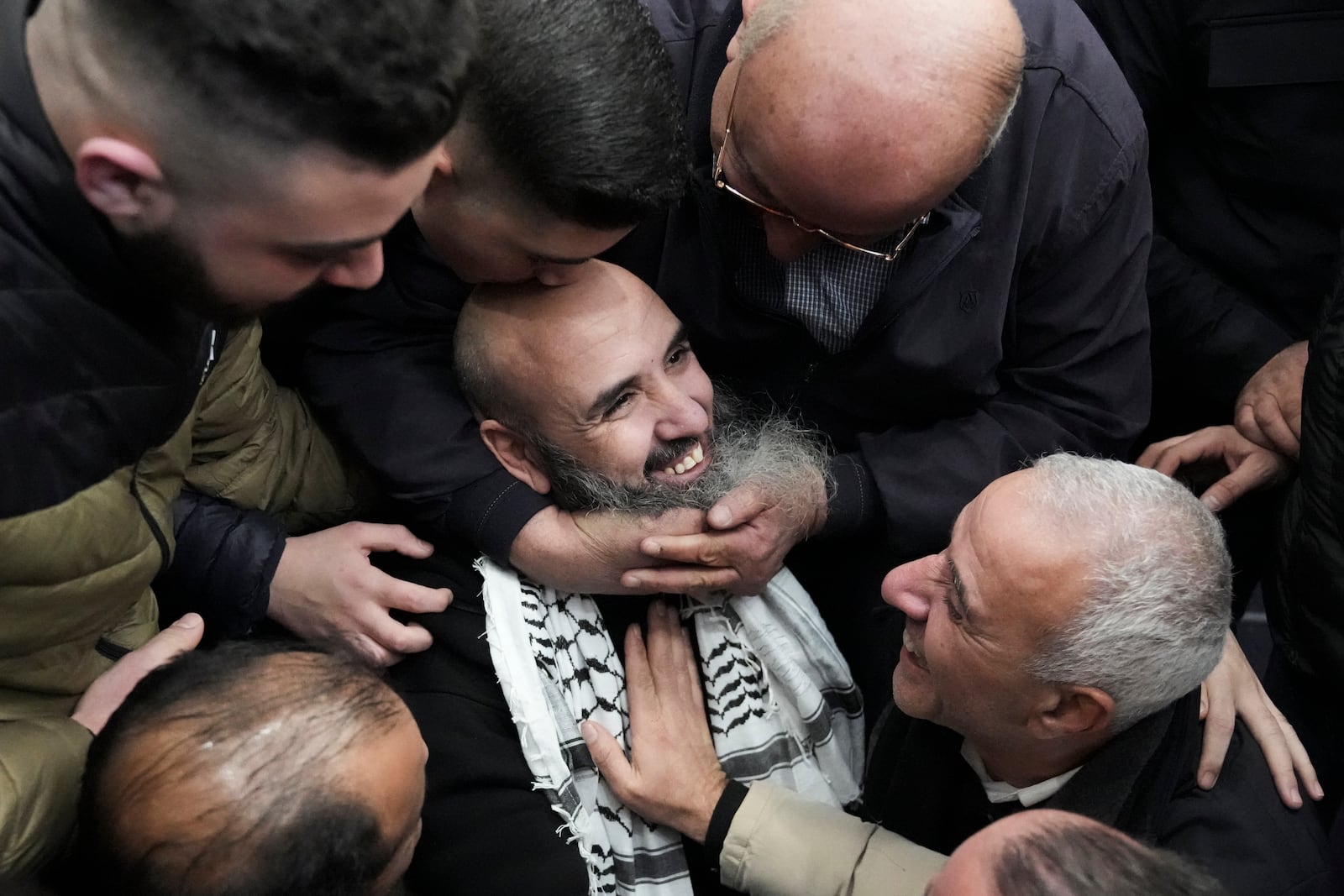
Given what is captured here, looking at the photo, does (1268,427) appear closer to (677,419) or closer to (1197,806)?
(1197,806)

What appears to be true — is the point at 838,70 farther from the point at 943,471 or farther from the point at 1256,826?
the point at 1256,826

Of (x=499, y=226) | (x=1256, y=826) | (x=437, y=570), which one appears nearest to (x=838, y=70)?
(x=499, y=226)

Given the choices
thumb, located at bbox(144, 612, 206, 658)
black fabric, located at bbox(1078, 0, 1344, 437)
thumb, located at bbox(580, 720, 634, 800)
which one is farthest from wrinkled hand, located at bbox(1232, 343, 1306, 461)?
thumb, located at bbox(144, 612, 206, 658)

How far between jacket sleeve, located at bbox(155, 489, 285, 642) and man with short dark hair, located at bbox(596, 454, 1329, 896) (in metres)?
0.74

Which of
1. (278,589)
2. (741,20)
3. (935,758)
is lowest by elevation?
(935,758)

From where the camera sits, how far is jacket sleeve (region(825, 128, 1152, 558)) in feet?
7.77

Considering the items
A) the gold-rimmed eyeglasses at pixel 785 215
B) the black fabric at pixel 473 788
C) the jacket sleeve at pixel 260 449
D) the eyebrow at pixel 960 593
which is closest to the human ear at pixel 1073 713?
the eyebrow at pixel 960 593

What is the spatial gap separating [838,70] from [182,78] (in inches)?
39.5

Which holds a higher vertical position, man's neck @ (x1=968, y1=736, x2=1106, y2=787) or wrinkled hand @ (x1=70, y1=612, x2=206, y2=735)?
wrinkled hand @ (x1=70, y1=612, x2=206, y2=735)

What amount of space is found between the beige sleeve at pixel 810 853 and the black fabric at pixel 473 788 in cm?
9

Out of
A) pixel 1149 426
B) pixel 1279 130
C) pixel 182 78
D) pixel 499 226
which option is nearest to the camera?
pixel 182 78

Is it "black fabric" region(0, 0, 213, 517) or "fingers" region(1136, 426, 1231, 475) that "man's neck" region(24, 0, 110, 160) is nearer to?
"black fabric" region(0, 0, 213, 517)

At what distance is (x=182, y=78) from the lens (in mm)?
1225

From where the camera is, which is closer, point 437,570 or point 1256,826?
point 1256,826
